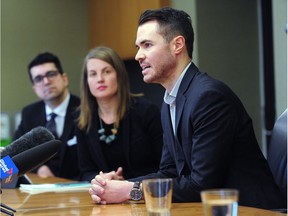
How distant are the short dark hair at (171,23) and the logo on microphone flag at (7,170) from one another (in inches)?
35.8

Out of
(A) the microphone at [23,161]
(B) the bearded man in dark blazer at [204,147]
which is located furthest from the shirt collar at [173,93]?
(A) the microphone at [23,161]

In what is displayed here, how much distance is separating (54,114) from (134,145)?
3.57 ft

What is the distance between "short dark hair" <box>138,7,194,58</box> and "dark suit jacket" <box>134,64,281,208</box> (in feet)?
0.84

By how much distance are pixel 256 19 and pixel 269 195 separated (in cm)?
268

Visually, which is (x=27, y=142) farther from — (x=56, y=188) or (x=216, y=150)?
(x=56, y=188)

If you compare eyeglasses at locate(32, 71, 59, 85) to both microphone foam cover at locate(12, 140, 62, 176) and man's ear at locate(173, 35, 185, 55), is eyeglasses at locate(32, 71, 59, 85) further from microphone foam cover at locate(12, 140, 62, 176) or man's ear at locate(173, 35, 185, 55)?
microphone foam cover at locate(12, 140, 62, 176)

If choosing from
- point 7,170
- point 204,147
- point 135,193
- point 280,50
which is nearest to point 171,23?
point 204,147

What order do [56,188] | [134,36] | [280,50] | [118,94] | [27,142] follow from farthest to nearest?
[134,36] → [280,50] → [118,94] → [56,188] → [27,142]

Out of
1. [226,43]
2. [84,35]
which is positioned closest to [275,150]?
[226,43]

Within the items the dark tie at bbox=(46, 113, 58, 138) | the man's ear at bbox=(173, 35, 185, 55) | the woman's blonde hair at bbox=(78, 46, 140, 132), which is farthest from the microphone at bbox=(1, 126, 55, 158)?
the dark tie at bbox=(46, 113, 58, 138)

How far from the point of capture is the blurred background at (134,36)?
4141 millimetres

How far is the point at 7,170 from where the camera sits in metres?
1.47

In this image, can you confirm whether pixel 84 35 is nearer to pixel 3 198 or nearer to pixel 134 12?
pixel 134 12

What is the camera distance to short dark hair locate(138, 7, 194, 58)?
219 cm
